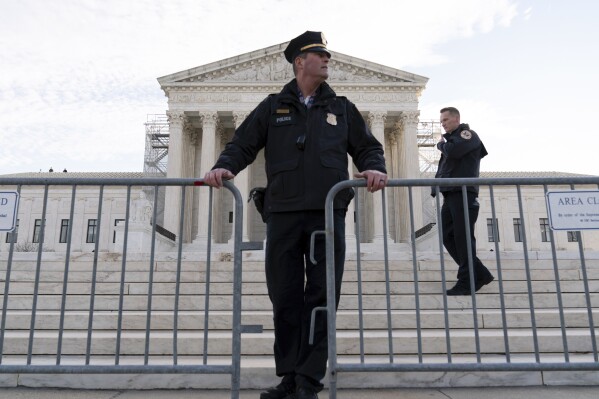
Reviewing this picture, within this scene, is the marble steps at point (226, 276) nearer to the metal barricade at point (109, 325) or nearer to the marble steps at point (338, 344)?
the metal barricade at point (109, 325)

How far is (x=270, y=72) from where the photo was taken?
3144 centimetres

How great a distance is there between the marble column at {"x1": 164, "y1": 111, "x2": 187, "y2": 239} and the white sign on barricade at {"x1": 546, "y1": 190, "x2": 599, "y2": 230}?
25.8 metres

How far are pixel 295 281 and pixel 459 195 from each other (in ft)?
11.0

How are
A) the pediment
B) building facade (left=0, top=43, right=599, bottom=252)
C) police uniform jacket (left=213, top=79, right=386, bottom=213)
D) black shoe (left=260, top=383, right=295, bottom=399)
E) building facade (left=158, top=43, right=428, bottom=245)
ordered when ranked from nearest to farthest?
black shoe (left=260, top=383, right=295, bottom=399)
police uniform jacket (left=213, top=79, right=386, bottom=213)
building facade (left=0, top=43, right=599, bottom=252)
building facade (left=158, top=43, right=428, bottom=245)
the pediment

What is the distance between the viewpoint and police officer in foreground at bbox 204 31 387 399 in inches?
127

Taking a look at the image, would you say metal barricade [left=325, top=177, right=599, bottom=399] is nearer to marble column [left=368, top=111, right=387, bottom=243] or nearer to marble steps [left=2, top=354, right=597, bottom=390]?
marble steps [left=2, top=354, right=597, bottom=390]

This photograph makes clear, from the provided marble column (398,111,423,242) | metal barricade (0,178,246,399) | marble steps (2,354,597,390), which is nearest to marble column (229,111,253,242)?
marble column (398,111,423,242)

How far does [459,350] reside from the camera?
14.0 feet

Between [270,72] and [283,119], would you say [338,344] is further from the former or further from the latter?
[270,72]

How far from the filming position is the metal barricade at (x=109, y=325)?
3219 millimetres

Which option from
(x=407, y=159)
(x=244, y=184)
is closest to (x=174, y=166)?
(x=244, y=184)

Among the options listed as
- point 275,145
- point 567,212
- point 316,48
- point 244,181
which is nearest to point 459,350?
point 567,212

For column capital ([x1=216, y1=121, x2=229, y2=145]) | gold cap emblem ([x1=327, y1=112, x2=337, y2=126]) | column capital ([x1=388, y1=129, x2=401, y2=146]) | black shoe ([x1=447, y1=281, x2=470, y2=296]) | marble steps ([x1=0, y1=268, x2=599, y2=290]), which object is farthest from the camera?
column capital ([x1=388, y1=129, x2=401, y2=146])

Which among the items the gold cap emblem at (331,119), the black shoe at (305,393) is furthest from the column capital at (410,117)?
the black shoe at (305,393)
